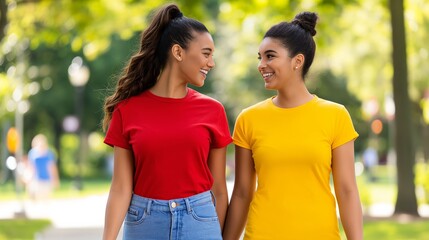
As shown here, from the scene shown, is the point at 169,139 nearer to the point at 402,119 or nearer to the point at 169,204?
the point at 169,204

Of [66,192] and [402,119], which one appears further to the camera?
[66,192]

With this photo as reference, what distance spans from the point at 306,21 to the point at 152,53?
818 millimetres

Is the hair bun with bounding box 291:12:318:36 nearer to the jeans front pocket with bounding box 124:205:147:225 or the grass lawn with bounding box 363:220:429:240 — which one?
the jeans front pocket with bounding box 124:205:147:225

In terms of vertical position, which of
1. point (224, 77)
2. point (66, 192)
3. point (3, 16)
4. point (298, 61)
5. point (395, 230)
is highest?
point (224, 77)

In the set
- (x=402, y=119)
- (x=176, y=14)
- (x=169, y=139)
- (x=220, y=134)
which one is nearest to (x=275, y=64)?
(x=220, y=134)

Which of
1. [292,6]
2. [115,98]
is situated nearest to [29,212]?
[292,6]

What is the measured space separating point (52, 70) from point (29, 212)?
29.1 metres

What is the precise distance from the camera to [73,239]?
15.7 m

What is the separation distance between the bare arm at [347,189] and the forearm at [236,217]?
0.48 m

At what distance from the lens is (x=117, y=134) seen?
5605 millimetres

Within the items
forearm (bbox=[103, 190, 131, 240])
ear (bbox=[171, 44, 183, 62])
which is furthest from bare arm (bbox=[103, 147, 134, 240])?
ear (bbox=[171, 44, 183, 62])

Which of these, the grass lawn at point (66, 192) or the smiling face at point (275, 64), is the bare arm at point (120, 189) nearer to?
the smiling face at point (275, 64)

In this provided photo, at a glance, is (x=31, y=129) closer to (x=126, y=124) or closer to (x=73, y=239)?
(x=73, y=239)

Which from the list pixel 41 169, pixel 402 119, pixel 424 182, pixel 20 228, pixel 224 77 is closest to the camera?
pixel 20 228
